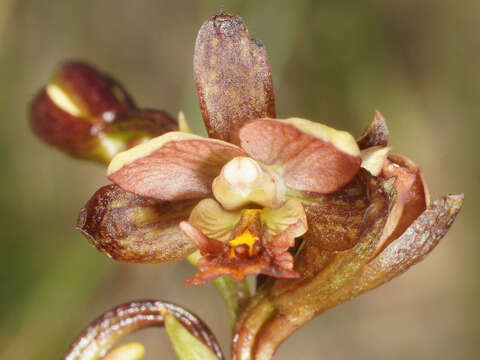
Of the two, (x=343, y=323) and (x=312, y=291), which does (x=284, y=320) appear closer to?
(x=312, y=291)

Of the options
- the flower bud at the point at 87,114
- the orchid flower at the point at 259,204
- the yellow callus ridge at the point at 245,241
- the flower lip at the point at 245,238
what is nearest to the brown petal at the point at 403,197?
the orchid flower at the point at 259,204

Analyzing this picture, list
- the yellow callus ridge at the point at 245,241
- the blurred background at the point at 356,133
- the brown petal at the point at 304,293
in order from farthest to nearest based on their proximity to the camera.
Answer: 1. the blurred background at the point at 356,133
2. the brown petal at the point at 304,293
3. the yellow callus ridge at the point at 245,241

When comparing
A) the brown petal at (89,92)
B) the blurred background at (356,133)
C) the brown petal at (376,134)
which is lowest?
the blurred background at (356,133)

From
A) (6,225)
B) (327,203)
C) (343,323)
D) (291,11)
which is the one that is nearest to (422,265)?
(343,323)

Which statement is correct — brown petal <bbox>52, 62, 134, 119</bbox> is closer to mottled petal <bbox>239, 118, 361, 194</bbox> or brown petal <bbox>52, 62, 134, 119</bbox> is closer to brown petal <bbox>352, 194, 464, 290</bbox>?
mottled petal <bbox>239, 118, 361, 194</bbox>

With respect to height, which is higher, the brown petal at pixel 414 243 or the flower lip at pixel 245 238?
the flower lip at pixel 245 238

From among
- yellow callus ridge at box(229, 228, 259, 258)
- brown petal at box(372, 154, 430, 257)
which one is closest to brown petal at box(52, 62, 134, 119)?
yellow callus ridge at box(229, 228, 259, 258)

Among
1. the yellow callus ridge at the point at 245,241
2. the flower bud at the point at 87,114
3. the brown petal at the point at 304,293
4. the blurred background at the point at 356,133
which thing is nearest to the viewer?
the yellow callus ridge at the point at 245,241

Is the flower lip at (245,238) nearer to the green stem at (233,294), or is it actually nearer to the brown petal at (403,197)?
the brown petal at (403,197)
